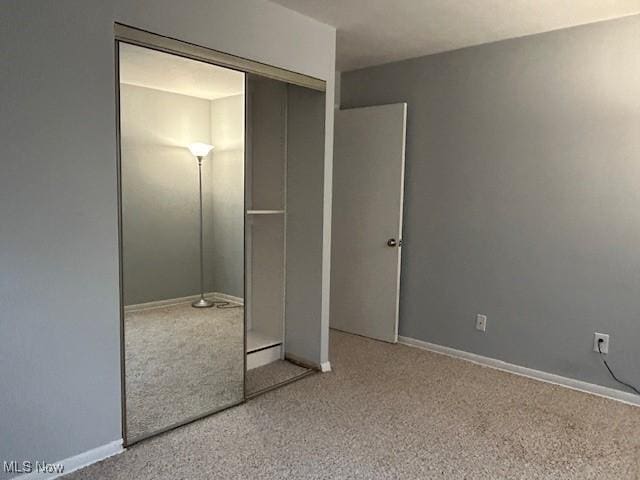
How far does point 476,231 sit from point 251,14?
220 cm

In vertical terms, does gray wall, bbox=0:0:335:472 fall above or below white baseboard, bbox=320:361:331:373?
above

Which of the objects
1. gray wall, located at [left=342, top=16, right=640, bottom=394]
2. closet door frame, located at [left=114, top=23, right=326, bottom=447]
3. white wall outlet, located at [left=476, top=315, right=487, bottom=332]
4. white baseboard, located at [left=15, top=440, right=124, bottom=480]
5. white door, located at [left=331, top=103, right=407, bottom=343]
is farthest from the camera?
white door, located at [left=331, top=103, right=407, bottom=343]

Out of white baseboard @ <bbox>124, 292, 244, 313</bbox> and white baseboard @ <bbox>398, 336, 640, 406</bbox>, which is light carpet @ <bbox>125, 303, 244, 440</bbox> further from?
white baseboard @ <bbox>398, 336, 640, 406</bbox>

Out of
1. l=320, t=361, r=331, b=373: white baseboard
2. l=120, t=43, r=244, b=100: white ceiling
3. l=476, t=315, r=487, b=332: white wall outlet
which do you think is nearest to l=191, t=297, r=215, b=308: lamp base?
l=320, t=361, r=331, b=373: white baseboard

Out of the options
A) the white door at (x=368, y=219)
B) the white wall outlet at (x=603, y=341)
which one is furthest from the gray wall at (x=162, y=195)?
the white wall outlet at (x=603, y=341)

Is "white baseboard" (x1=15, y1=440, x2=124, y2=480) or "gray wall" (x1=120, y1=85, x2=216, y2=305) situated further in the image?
"gray wall" (x1=120, y1=85, x2=216, y2=305)

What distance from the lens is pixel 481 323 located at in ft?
12.1

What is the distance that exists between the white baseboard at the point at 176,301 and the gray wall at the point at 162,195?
0.08ft

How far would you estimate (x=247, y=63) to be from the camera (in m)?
2.71

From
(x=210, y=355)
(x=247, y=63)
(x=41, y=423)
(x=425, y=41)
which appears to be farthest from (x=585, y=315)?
(x=41, y=423)

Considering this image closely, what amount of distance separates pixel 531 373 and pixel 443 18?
2.48m

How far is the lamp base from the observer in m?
2.80

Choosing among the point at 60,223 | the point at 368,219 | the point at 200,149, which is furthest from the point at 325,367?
the point at 60,223

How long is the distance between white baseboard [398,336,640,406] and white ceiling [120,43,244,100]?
2.52m
